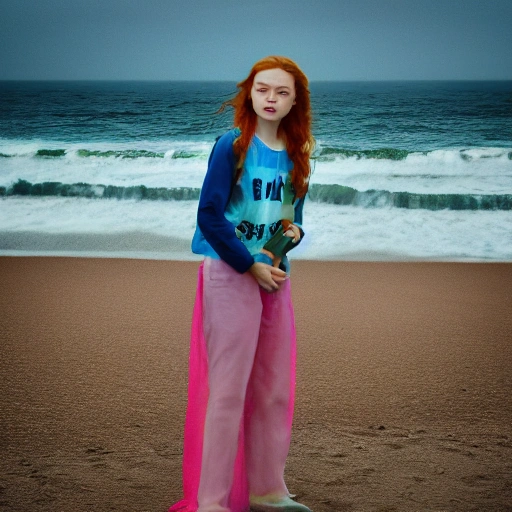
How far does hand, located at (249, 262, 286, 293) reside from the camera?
82.7 inches

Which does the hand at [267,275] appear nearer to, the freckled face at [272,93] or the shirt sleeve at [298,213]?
the shirt sleeve at [298,213]

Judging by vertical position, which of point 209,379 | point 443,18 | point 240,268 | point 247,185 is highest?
point 443,18

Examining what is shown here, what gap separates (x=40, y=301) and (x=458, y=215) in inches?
273

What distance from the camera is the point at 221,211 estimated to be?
2.05 m

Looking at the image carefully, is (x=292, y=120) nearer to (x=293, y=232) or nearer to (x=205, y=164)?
(x=293, y=232)

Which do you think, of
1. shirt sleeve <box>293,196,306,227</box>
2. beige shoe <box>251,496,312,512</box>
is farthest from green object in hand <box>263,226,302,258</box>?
beige shoe <box>251,496,312,512</box>

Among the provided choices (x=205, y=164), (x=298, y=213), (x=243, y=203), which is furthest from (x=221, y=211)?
(x=205, y=164)

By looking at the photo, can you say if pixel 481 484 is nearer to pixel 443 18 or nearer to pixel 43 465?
pixel 43 465

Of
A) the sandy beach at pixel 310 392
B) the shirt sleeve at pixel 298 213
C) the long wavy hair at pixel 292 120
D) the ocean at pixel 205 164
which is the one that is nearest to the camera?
the long wavy hair at pixel 292 120

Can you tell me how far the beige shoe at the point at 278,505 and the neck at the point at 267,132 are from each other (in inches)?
43.4

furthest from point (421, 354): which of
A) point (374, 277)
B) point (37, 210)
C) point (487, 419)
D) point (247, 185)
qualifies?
point (37, 210)

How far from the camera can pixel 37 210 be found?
1100cm

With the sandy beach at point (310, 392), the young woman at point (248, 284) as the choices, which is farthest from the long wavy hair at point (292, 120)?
the sandy beach at point (310, 392)

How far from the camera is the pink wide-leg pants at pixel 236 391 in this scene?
2.13 meters
